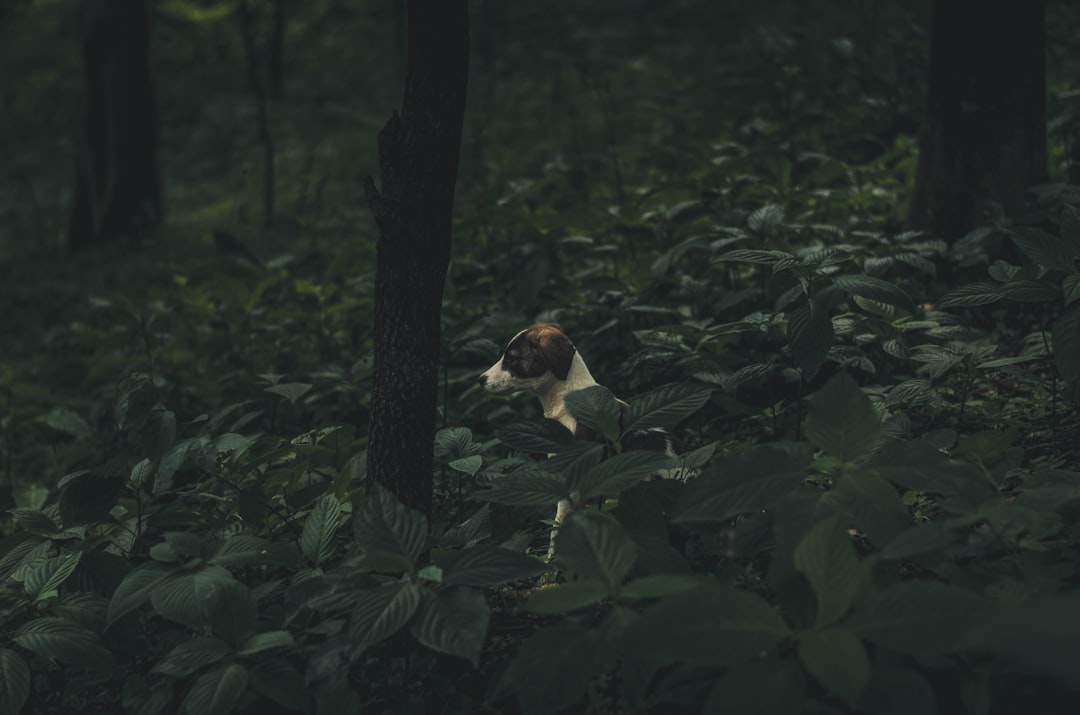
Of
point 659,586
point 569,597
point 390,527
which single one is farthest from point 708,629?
point 390,527

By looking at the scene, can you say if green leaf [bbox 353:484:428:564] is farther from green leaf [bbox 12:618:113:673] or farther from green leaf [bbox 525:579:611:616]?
green leaf [bbox 12:618:113:673]

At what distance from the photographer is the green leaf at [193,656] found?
204 centimetres

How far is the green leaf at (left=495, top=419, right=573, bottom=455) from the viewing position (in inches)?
96.0

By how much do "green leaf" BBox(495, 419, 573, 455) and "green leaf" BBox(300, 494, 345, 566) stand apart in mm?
469

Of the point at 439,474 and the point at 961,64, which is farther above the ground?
the point at 961,64

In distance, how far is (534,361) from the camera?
9.66ft

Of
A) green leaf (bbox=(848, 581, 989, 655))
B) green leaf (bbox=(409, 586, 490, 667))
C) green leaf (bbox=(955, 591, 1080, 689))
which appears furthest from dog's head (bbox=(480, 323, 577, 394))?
green leaf (bbox=(955, 591, 1080, 689))

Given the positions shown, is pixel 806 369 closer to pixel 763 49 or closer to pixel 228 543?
pixel 228 543

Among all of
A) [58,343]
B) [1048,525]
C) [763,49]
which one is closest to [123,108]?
[58,343]

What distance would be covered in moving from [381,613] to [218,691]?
378mm

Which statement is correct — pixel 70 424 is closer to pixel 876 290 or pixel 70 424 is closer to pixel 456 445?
pixel 456 445

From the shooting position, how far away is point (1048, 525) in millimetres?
1937

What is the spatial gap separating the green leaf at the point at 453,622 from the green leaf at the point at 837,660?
2.08 ft

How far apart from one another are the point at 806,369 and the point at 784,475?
710 millimetres
